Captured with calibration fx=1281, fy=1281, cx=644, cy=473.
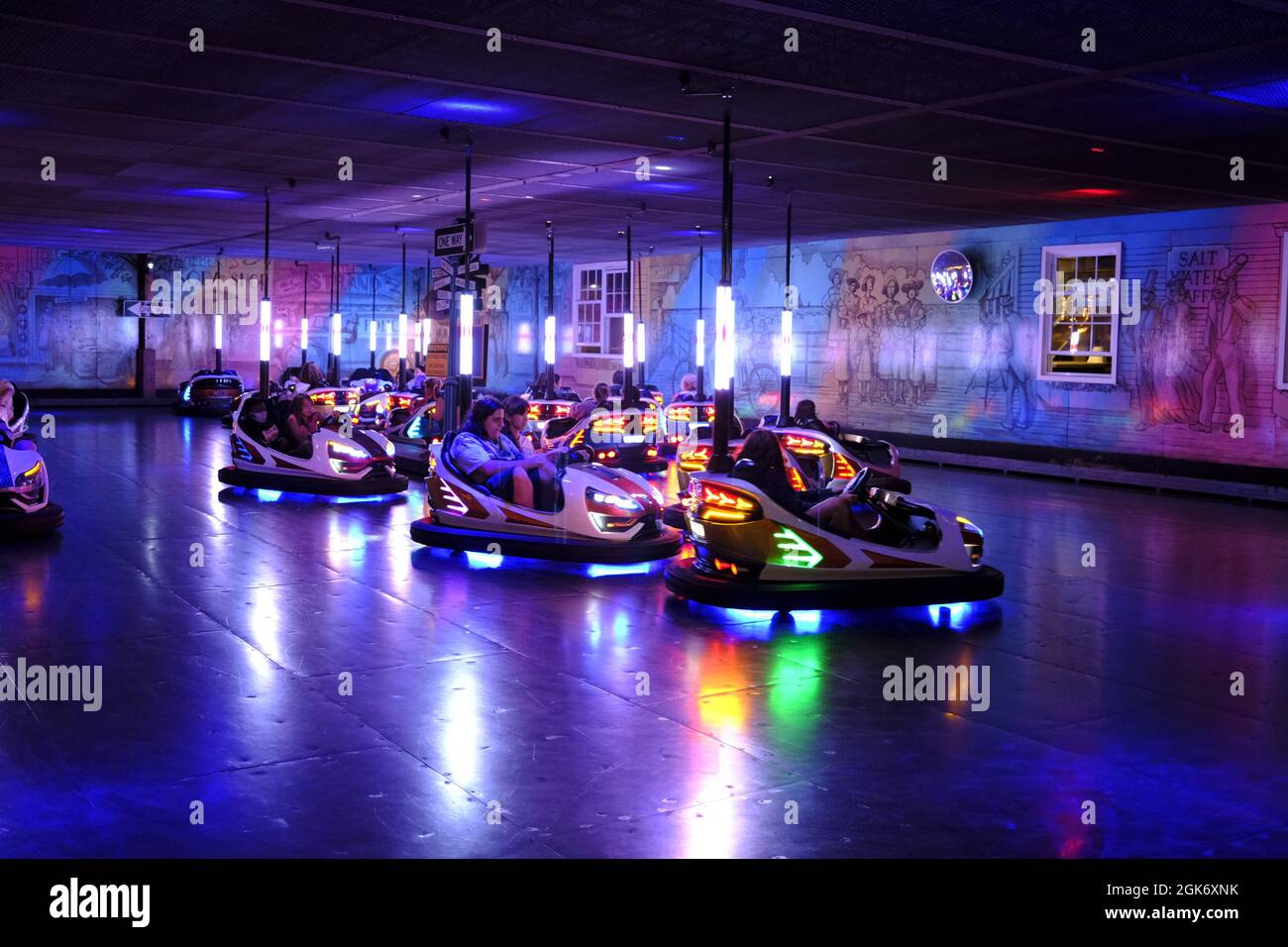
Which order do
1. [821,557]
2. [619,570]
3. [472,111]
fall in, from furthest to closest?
1. [472,111]
2. [619,570]
3. [821,557]

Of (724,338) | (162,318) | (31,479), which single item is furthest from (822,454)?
(162,318)

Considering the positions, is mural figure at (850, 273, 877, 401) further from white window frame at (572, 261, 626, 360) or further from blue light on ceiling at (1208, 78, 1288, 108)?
blue light on ceiling at (1208, 78, 1288, 108)

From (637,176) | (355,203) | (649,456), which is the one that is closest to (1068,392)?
(649,456)

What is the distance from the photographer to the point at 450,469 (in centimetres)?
868

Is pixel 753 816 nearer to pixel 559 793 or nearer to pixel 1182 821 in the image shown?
pixel 559 793

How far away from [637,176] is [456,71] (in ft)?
14.5

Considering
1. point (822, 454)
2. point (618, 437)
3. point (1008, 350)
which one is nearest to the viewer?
point (822, 454)

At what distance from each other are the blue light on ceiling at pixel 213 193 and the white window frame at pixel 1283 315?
10.5m

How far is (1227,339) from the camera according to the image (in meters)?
12.9

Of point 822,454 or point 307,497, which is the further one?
point 307,497

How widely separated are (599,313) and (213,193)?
11.1 metres

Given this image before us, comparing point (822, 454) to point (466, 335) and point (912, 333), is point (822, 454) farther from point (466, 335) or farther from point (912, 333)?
point (912, 333)

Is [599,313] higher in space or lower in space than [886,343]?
higher

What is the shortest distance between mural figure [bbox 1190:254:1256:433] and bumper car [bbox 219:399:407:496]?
818 centimetres
